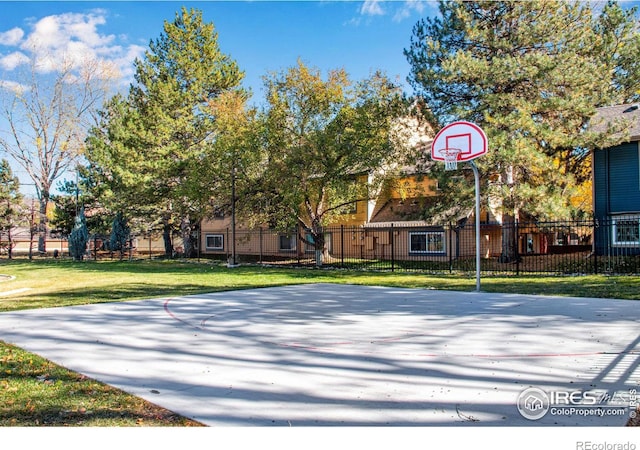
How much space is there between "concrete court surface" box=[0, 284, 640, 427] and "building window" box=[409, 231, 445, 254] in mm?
14706

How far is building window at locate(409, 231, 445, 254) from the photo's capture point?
2428cm

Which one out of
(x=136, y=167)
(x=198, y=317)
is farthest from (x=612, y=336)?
(x=136, y=167)

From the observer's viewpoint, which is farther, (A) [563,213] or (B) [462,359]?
(A) [563,213]

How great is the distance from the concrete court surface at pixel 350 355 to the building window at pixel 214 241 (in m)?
25.3

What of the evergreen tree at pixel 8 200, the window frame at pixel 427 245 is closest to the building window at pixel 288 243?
the window frame at pixel 427 245

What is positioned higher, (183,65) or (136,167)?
(183,65)

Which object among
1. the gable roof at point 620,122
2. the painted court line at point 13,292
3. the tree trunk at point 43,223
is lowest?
the painted court line at point 13,292

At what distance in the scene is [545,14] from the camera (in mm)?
18188

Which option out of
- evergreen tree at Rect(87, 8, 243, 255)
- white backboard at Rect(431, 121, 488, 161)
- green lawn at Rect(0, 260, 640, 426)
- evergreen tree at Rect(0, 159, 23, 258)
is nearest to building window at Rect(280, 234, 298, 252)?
evergreen tree at Rect(87, 8, 243, 255)

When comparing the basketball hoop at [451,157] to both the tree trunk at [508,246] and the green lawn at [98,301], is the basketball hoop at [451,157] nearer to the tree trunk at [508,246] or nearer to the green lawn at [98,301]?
the green lawn at [98,301]

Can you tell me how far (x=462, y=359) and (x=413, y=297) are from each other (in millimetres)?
5481

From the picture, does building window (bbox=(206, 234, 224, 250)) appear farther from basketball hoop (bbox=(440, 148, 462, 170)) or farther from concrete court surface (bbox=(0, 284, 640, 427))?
concrete court surface (bbox=(0, 284, 640, 427))

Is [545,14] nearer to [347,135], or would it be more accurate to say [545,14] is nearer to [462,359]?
[347,135]

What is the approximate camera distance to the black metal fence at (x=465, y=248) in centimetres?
1742
